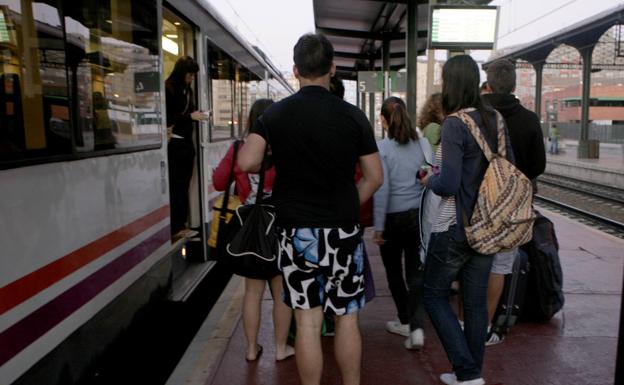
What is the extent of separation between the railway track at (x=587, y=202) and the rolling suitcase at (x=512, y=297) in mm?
6260

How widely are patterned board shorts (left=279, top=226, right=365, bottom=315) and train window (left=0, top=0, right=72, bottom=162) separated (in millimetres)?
1212

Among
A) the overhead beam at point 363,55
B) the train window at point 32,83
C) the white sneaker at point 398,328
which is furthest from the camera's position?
Result: the overhead beam at point 363,55

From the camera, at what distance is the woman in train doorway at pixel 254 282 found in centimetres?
370

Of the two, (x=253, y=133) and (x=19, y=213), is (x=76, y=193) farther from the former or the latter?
(x=253, y=133)

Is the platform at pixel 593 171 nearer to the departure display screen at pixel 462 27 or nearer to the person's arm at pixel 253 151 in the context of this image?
the departure display screen at pixel 462 27

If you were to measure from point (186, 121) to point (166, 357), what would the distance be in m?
2.40

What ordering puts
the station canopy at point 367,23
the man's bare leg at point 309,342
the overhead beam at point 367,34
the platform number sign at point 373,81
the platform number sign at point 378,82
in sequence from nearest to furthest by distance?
the man's bare leg at point 309,342 → the station canopy at point 367,23 → the platform number sign at point 378,82 → the platform number sign at point 373,81 → the overhead beam at point 367,34

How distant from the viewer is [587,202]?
45.7ft

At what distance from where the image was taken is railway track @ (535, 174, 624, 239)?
1067cm

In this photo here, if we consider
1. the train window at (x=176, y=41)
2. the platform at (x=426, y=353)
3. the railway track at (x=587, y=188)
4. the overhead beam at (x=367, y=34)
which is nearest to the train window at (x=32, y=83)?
the platform at (x=426, y=353)

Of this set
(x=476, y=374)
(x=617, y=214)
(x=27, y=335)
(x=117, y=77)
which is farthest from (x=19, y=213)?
(x=617, y=214)

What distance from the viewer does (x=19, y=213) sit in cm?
252

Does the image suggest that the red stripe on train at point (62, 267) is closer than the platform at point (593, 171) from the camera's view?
Yes

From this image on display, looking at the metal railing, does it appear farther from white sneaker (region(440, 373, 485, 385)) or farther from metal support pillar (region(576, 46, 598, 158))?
white sneaker (region(440, 373, 485, 385))
